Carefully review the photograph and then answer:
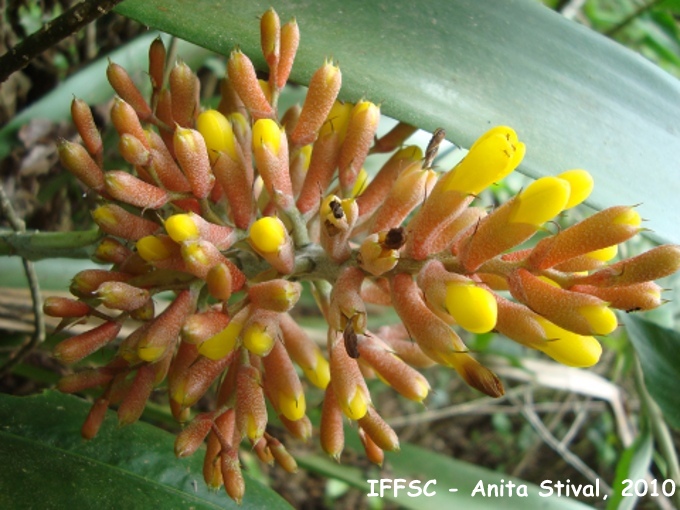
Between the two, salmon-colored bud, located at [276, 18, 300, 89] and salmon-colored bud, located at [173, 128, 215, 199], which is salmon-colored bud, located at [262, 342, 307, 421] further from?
salmon-colored bud, located at [276, 18, 300, 89]

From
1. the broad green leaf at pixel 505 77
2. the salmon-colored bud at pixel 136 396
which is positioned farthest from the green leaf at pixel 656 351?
the salmon-colored bud at pixel 136 396

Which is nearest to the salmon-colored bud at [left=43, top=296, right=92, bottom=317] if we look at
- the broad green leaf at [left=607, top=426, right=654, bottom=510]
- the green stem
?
the broad green leaf at [left=607, top=426, right=654, bottom=510]

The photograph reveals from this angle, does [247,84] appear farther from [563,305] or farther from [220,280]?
[563,305]

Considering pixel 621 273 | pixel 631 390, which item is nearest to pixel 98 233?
pixel 621 273

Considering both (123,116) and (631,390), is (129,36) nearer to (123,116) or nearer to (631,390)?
(123,116)

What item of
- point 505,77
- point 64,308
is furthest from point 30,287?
point 505,77

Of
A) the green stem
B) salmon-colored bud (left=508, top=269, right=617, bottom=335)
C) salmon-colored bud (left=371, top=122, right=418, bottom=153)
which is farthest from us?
the green stem

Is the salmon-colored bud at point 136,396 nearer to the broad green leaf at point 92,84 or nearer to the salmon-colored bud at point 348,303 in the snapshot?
the salmon-colored bud at point 348,303
